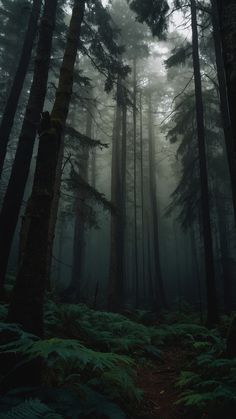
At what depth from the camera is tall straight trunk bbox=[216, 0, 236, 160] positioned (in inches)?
137

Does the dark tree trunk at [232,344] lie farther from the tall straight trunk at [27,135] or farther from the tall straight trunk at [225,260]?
the tall straight trunk at [225,260]

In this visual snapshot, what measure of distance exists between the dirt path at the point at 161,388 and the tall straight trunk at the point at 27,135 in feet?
11.5

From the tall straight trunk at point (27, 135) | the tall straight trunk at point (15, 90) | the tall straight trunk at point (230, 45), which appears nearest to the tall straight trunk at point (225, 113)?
the tall straight trunk at point (15, 90)

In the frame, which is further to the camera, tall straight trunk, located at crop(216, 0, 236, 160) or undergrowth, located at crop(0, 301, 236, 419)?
tall straight trunk, located at crop(216, 0, 236, 160)

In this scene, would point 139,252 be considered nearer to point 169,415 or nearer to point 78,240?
point 78,240

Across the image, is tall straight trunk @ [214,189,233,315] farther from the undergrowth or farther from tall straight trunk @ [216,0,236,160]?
tall straight trunk @ [216,0,236,160]

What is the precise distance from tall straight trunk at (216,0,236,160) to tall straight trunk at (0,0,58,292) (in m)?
4.32

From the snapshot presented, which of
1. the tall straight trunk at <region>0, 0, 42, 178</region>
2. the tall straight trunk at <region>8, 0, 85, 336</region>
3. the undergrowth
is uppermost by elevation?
the tall straight trunk at <region>0, 0, 42, 178</region>

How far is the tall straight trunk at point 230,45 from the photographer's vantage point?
348 cm

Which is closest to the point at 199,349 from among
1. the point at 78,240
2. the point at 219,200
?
the point at 78,240

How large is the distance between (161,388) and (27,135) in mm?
6197

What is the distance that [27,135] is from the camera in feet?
26.0

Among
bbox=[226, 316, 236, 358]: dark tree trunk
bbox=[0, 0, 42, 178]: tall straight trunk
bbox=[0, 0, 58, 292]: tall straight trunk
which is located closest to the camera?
bbox=[226, 316, 236, 358]: dark tree trunk

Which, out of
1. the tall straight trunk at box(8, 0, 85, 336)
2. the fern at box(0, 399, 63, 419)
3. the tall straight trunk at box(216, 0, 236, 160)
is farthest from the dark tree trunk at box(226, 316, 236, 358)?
the fern at box(0, 399, 63, 419)
